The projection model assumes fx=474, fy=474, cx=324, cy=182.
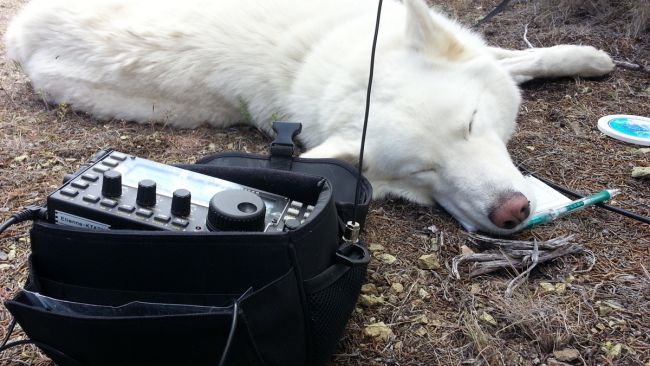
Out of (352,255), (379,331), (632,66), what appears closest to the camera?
(352,255)

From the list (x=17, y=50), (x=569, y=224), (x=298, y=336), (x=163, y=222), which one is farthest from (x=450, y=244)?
(x=17, y=50)

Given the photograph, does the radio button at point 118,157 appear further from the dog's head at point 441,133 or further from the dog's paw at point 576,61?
the dog's paw at point 576,61

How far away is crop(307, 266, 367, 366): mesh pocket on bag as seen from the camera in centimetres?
123

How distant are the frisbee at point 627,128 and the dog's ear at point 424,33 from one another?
3.28 feet

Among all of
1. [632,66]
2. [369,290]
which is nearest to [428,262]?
[369,290]

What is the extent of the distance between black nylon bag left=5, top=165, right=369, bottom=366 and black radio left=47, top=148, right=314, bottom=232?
0.20ft

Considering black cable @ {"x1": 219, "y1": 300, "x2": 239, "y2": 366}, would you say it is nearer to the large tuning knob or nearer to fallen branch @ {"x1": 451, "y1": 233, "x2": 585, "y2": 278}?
the large tuning knob

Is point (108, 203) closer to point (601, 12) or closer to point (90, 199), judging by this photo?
point (90, 199)

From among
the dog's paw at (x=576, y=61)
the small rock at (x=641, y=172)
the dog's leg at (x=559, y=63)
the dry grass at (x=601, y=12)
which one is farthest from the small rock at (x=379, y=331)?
the dry grass at (x=601, y=12)

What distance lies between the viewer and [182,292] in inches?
45.9

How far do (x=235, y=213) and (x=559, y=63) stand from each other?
279cm

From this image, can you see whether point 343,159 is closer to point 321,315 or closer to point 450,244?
point 450,244

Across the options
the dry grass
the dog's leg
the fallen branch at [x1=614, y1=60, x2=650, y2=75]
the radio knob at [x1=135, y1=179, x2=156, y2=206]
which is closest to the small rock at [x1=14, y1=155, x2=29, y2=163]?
the radio knob at [x1=135, y1=179, x2=156, y2=206]

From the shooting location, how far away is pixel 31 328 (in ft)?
3.88
